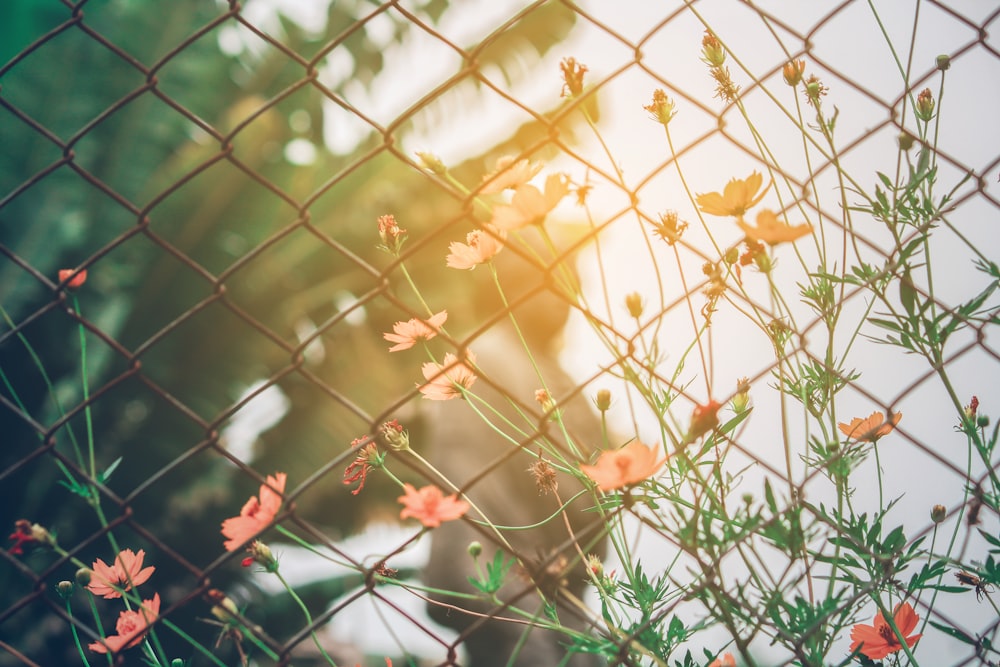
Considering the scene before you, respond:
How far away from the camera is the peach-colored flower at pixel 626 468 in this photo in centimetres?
57

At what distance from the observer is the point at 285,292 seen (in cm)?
465

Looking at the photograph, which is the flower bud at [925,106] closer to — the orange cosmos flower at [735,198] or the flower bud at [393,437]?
the orange cosmos flower at [735,198]

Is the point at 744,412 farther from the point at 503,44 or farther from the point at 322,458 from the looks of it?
the point at 503,44

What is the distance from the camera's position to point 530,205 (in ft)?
2.11

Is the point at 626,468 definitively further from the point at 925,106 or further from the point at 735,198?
the point at 925,106

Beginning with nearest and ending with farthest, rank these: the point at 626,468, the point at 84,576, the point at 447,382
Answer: the point at 626,468
the point at 84,576
the point at 447,382

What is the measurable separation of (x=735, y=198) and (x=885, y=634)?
0.43 meters

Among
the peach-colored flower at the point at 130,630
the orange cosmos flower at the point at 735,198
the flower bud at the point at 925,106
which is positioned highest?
the flower bud at the point at 925,106

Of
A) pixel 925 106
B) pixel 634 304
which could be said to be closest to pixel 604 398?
pixel 634 304

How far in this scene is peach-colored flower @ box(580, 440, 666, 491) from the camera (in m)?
0.57

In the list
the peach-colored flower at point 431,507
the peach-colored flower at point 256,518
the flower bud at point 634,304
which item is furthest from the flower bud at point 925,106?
the peach-colored flower at point 256,518

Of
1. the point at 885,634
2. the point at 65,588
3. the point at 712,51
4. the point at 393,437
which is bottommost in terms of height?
the point at 65,588

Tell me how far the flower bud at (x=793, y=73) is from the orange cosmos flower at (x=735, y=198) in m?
0.19

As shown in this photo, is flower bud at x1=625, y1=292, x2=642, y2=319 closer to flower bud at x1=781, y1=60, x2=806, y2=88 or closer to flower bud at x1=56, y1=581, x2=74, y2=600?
flower bud at x1=781, y1=60, x2=806, y2=88
